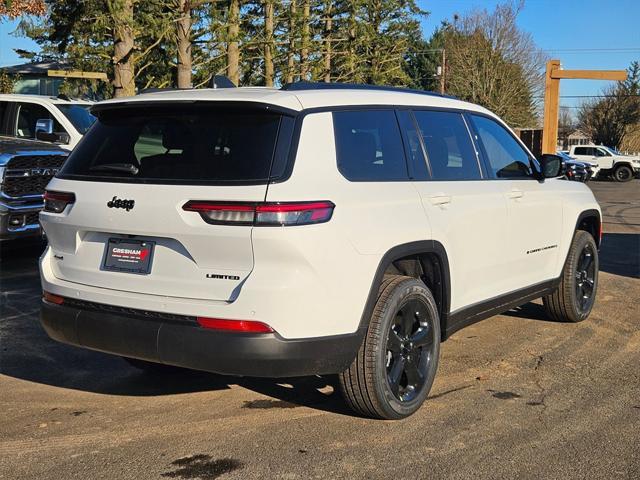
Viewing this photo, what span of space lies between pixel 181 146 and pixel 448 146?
6.15 ft

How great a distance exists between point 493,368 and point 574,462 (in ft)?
5.11

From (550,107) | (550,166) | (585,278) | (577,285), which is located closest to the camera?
(550,166)

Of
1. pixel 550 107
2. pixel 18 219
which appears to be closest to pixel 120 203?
pixel 18 219

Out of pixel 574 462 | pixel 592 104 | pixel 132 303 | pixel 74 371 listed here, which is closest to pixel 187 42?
pixel 74 371

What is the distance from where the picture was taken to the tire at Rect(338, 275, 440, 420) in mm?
3914

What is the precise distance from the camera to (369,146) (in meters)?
4.12

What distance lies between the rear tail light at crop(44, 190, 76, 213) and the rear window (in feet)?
0.40

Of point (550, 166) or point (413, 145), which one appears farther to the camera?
point (550, 166)

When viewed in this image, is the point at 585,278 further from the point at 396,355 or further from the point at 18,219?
the point at 18,219

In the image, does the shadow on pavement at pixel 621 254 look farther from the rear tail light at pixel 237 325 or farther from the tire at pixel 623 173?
the tire at pixel 623 173

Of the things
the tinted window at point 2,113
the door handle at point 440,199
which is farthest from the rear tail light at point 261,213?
the tinted window at point 2,113

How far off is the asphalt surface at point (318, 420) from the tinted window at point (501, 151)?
4.53 ft

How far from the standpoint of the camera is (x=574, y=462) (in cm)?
366

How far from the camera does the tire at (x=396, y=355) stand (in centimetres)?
391
